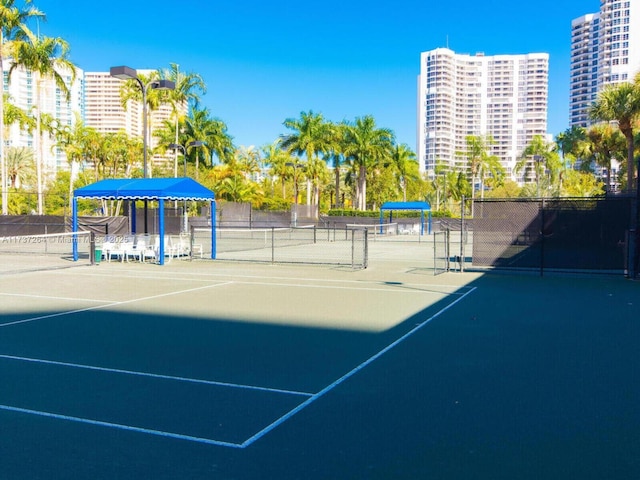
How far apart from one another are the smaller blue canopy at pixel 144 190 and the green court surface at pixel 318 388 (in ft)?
28.5

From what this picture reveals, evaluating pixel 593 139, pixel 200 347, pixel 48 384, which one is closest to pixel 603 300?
pixel 200 347

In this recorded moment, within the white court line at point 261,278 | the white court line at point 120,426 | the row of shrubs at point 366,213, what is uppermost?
the row of shrubs at point 366,213

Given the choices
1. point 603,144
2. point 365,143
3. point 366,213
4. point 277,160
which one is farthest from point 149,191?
point 277,160

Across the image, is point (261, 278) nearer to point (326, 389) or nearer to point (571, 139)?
point (326, 389)

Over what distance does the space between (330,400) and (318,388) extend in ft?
1.58

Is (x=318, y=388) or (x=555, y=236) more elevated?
(x=555, y=236)

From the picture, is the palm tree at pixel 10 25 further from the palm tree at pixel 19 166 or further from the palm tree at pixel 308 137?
the palm tree at pixel 19 166

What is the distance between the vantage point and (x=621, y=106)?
126 feet

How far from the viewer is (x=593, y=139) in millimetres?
54062

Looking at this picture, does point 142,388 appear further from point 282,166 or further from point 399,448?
point 282,166

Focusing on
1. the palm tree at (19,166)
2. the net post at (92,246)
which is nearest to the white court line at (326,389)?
the net post at (92,246)

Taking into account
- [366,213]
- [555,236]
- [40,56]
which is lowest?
[555,236]

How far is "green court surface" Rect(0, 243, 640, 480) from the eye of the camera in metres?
4.82

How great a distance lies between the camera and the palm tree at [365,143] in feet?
243
